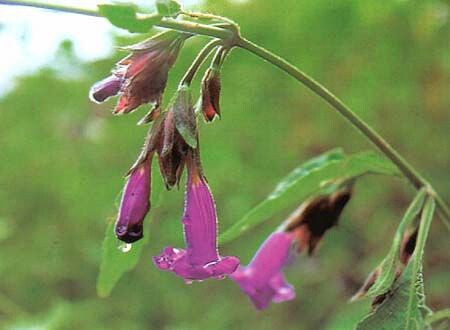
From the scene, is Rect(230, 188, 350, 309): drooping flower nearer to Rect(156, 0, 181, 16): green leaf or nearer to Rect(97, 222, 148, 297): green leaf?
Rect(97, 222, 148, 297): green leaf

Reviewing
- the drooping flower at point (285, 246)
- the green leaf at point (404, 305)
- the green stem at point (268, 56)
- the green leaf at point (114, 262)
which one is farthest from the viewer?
the drooping flower at point (285, 246)

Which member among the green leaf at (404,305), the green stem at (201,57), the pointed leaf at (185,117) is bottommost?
the green leaf at (404,305)

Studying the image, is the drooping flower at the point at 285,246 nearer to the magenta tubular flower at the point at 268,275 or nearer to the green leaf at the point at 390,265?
the magenta tubular flower at the point at 268,275

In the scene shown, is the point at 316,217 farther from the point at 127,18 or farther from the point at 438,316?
the point at 127,18

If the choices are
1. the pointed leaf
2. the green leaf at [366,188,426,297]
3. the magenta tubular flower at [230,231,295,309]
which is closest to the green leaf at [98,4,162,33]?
the pointed leaf

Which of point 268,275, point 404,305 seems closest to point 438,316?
point 404,305

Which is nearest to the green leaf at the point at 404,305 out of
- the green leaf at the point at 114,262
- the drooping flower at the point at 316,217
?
the drooping flower at the point at 316,217
